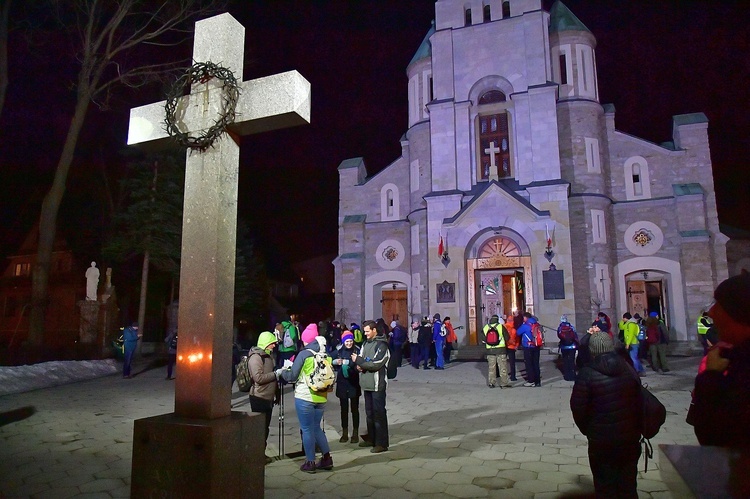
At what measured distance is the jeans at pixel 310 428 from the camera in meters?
5.75

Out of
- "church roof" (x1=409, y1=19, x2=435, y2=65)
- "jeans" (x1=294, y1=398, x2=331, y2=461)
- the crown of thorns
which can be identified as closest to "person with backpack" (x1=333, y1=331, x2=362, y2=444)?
"jeans" (x1=294, y1=398, x2=331, y2=461)

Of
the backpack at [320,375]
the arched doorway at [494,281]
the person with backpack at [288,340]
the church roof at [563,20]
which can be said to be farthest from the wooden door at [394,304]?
the backpack at [320,375]

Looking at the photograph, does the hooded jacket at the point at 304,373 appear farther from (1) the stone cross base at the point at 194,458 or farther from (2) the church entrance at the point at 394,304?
(2) the church entrance at the point at 394,304

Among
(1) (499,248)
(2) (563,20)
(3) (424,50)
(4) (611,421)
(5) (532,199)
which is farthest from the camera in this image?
(3) (424,50)

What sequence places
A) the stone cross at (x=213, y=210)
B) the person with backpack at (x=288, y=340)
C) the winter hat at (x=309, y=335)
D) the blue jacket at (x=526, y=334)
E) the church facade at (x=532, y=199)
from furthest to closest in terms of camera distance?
1. the church facade at (x=532, y=199)
2. the person with backpack at (x=288, y=340)
3. the blue jacket at (x=526, y=334)
4. the winter hat at (x=309, y=335)
5. the stone cross at (x=213, y=210)

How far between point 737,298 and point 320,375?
442cm

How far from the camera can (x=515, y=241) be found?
22.0m

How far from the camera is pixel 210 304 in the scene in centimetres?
349

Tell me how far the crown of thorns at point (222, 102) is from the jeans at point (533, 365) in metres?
10.9

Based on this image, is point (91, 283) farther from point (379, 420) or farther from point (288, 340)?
point (379, 420)

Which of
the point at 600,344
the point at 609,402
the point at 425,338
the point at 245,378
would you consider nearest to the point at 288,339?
the point at 425,338

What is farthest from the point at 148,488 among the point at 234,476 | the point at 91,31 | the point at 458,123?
the point at 458,123

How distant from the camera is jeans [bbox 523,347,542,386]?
12.6 meters

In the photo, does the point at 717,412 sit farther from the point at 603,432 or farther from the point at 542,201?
the point at 542,201
